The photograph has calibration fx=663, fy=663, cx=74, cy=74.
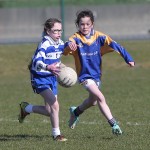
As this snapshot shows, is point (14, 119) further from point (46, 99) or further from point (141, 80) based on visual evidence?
point (141, 80)

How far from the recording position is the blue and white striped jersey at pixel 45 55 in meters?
8.74

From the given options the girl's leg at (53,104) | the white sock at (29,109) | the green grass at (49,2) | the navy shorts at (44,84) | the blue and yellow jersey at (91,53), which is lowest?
the green grass at (49,2)

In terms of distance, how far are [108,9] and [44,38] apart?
66.0 feet

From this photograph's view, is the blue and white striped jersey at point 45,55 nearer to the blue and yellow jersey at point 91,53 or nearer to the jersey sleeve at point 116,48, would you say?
the blue and yellow jersey at point 91,53

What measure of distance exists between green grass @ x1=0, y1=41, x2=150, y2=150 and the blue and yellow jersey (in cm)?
88

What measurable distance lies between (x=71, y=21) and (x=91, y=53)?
17682 millimetres

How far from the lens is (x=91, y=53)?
31.3ft

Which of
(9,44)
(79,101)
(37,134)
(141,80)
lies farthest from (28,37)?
(37,134)

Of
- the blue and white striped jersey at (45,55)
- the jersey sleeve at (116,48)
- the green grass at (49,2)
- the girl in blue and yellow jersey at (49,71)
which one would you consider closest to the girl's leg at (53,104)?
the girl in blue and yellow jersey at (49,71)

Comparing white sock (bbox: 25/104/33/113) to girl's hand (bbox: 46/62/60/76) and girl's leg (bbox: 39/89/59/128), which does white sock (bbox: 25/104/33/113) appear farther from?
girl's hand (bbox: 46/62/60/76)

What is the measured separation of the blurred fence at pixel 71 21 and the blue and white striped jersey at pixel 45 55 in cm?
1791

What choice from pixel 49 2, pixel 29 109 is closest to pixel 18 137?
pixel 29 109

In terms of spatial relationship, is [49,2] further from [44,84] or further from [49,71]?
[49,71]

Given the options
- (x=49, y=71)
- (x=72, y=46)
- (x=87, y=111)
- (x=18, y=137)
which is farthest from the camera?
(x=87, y=111)
